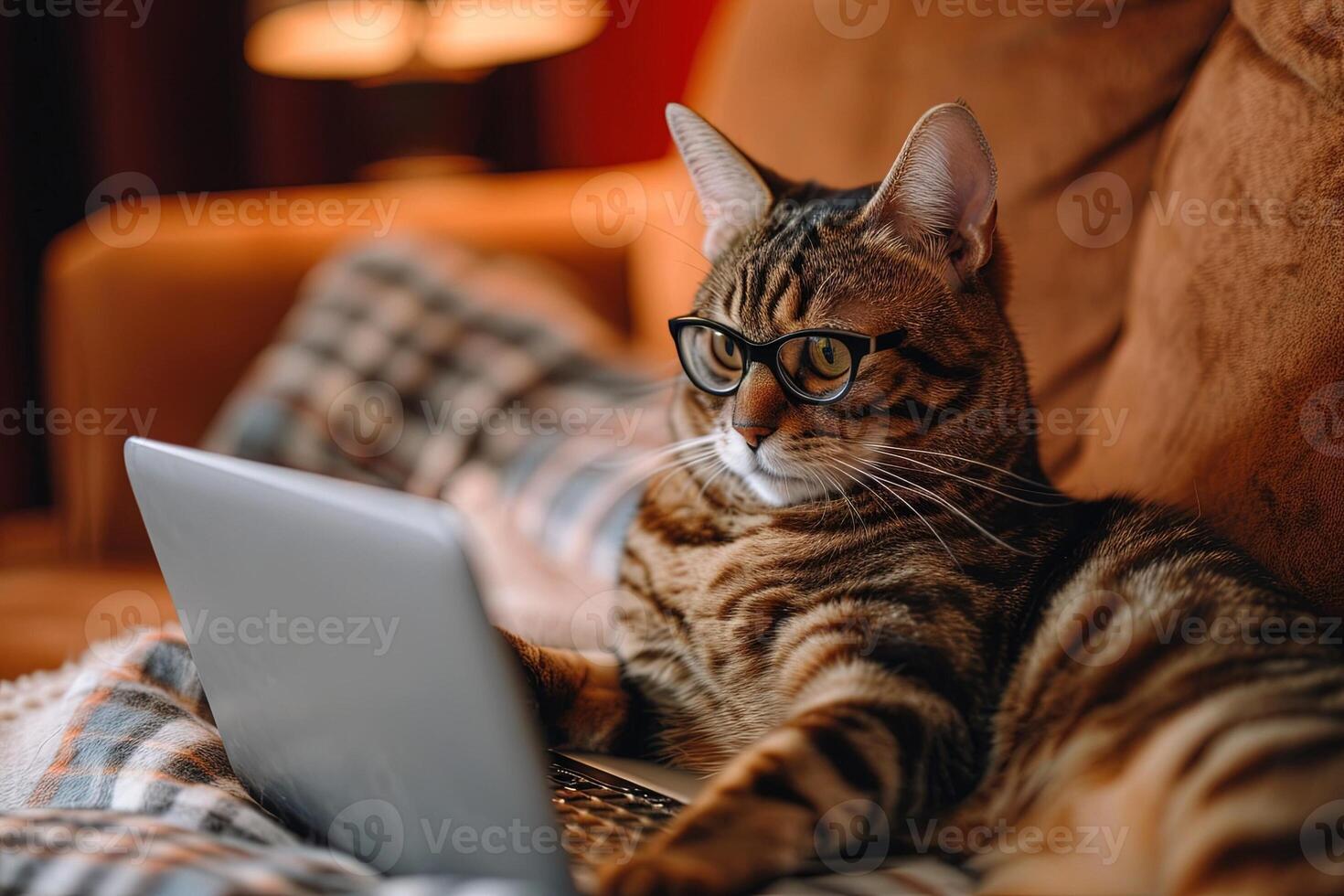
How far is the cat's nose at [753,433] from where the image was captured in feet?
2.47

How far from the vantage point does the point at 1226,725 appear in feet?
1.86

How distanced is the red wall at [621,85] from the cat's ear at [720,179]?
150 cm

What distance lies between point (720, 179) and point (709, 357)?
19cm

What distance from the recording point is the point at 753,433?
2.48ft

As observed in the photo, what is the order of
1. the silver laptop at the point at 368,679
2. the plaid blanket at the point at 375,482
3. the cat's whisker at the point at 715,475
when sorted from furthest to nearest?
1. the cat's whisker at the point at 715,475
2. the plaid blanket at the point at 375,482
3. the silver laptop at the point at 368,679

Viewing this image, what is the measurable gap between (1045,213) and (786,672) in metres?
0.61

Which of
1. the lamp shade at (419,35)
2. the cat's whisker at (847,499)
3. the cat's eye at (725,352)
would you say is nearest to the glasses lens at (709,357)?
the cat's eye at (725,352)

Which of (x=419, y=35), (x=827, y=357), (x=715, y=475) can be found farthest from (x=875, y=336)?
(x=419, y=35)

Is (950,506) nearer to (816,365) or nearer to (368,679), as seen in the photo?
(816,365)

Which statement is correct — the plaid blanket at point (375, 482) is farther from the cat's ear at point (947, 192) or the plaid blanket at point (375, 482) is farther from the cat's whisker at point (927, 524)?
the cat's ear at point (947, 192)

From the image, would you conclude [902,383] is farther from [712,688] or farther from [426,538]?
[426,538]

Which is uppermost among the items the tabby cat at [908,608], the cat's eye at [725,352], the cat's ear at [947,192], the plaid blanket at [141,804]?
the cat's ear at [947,192]

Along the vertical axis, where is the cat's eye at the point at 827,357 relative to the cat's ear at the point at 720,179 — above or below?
below

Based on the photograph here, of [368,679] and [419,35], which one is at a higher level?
[419,35]
